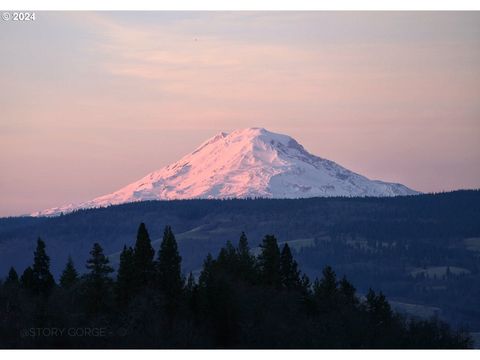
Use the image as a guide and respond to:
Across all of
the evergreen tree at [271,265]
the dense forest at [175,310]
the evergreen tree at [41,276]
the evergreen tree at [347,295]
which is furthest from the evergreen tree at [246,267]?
the evergreen tree at [41,276]

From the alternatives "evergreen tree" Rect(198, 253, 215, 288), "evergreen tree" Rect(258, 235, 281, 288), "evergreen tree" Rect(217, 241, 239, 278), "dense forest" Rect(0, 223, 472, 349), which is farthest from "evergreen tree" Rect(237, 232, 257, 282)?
"evergreen tree" Rect(198, 253, 215, 288)

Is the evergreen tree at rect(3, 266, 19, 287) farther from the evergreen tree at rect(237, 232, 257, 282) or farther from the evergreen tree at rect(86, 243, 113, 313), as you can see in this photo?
the evergreen tree at rect(237, 232, 257, 282)

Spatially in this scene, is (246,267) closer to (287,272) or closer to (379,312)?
(287,272)

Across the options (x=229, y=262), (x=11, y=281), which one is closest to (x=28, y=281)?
(x=11, y=281)

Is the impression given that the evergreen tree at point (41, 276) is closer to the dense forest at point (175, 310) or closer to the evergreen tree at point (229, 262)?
the dense forest at point (175, 310)

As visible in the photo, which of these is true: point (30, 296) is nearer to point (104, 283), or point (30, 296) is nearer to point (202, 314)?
point (104, 283)
